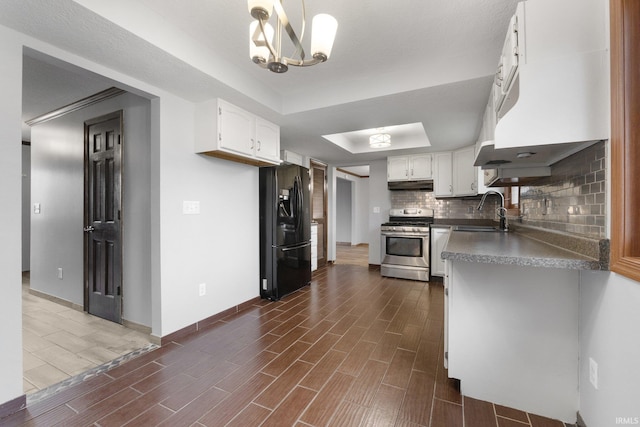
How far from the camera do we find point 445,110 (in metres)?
2.86

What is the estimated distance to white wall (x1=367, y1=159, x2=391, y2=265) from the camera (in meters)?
5.48

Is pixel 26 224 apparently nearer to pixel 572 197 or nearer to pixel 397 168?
pixel 397 168

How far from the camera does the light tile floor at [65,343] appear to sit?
6.40 feet

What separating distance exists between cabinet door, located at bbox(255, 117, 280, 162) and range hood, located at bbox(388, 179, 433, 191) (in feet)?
8.65

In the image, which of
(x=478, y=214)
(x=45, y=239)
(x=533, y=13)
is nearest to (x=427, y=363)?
(x=533, y=13)

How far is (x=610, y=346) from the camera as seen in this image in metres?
1.12

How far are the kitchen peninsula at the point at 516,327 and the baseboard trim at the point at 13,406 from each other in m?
2.51

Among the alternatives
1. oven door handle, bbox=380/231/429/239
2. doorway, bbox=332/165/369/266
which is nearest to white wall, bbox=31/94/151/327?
oven door handle, bbox=380/231/429/239

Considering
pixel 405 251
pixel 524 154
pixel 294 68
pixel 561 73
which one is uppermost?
pixel 294 68

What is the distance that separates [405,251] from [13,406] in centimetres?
440

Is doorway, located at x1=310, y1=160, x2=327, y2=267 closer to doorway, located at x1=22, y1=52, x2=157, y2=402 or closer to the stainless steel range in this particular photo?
the stainless steel range

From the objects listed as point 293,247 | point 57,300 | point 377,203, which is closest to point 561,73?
point 293,247

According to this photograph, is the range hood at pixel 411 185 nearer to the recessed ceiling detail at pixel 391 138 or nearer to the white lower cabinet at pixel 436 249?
the recessed ceiling detail at pixel 391 138

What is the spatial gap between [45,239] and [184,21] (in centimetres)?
355
